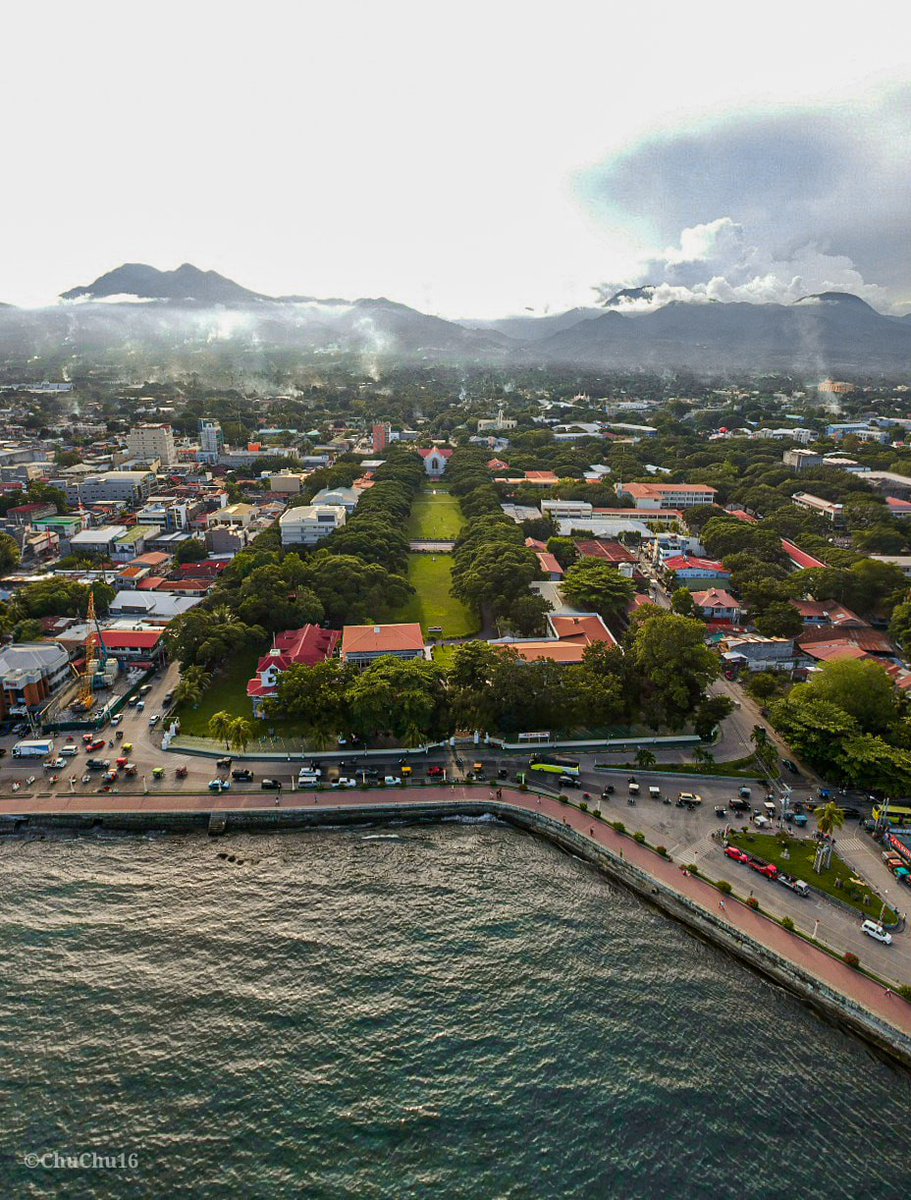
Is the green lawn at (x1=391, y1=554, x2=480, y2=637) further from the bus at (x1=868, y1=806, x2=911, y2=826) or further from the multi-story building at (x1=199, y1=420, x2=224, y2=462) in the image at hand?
the multi-story building at (x1=199, y1=420, x2=224, y2=462)

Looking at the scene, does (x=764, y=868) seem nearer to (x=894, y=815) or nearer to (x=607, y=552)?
(x=894, y=815)

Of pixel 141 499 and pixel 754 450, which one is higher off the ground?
pixel 754 450

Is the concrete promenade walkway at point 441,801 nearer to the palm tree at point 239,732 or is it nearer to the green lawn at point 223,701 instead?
the palm tree at point 239,732

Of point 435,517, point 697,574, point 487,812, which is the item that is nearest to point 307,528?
point 435,517

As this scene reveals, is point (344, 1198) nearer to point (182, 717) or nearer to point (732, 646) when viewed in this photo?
point (182, 717)

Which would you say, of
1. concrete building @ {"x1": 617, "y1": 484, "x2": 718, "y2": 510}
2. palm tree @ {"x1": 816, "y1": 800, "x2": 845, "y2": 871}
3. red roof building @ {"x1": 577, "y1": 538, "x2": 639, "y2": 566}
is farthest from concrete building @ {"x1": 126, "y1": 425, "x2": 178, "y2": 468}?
palm tree @ {"x1": 816, "y1": 800, "x2": 845, "y2": 871}

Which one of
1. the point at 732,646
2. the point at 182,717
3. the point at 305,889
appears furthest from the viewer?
the point at 732,646

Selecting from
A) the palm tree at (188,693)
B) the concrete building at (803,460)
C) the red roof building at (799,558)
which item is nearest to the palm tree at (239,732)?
the palm tree at (188,693)

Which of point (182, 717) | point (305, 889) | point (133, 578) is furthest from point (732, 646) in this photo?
point (133, 578)
